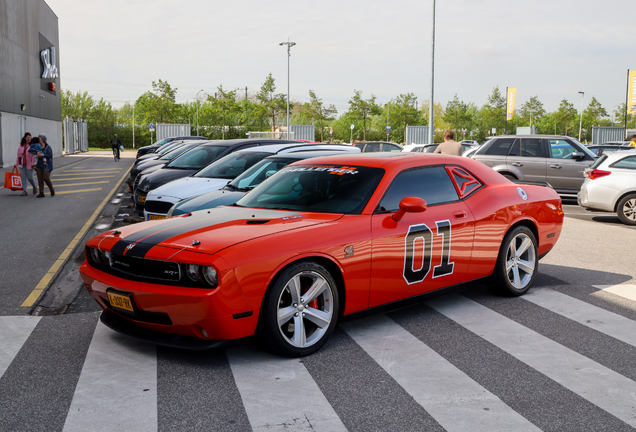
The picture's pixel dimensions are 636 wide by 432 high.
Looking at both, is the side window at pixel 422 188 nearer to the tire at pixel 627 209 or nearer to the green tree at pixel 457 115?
the tire at pixel 627 209

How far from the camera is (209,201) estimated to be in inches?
326

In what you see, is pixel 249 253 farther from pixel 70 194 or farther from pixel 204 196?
pixel 70 194

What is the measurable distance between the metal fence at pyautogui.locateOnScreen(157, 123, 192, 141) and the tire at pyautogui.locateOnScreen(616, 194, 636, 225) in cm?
4806

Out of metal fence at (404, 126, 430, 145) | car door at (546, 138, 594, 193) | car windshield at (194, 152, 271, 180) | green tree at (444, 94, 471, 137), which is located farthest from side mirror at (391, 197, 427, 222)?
green tree at (444, 94, 471, 137)

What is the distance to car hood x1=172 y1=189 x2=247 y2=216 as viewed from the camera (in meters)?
8.19

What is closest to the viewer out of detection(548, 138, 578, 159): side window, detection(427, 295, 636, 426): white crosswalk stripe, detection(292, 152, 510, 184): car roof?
detection(427, 295, 636, 426): white crosswalk stripe

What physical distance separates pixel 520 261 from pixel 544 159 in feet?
34.1

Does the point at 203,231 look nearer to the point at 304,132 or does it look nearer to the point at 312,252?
the point at 312,252

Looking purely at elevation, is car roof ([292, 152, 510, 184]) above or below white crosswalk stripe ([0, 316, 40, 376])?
above

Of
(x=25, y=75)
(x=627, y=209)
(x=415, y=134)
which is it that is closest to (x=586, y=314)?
(x=627, y=209)

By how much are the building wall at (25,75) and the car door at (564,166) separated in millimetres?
26461

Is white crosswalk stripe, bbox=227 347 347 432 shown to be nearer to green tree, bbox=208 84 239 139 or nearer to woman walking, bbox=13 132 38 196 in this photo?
woman walking, bbox=13 132 38 196

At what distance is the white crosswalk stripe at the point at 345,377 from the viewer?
3.50 meters

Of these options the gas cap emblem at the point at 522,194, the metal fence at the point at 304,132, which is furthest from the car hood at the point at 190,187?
the metal fence at the point at 304,132
